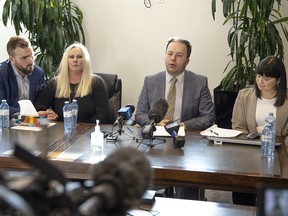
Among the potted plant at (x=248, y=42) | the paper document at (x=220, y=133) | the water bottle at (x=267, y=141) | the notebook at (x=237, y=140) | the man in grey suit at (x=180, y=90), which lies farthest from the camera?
the potted plant at (x=248, y=42)

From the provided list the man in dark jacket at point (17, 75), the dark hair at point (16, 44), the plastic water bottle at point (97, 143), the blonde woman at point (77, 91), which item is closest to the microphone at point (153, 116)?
the plastic water bottle at point (97, 143)

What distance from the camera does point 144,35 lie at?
15.0 feet

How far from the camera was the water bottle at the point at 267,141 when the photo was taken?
2.19 meters

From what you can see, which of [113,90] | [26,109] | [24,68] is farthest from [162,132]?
[24,68]

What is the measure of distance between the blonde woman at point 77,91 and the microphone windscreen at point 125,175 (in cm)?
263

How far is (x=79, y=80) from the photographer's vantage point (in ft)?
10.8

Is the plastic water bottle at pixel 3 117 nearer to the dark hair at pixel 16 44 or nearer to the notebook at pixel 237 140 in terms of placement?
the dark hair at pixel 16 44

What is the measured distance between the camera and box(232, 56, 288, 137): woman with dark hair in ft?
8.97

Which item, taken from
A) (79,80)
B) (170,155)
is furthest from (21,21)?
(170,155)

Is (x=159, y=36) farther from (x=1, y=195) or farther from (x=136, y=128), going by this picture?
(x=1, y=195)

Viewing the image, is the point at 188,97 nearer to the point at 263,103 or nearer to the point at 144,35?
the point at 263,103

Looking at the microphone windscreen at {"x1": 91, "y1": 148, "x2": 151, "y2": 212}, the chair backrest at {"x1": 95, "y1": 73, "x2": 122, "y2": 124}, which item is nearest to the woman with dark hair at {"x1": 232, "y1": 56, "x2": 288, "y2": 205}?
the chair backrest at {"x1": 95, "y1": 73, "x2": 122, "y2": 124}

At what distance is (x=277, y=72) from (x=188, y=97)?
0.67 metres

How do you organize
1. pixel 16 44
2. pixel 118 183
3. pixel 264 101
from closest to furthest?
pixel 118 183 → pixel 264 101 → pixel 16 44
